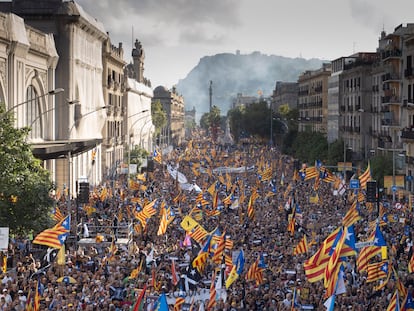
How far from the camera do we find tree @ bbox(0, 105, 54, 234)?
31.2 metres

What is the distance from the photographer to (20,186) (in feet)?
103

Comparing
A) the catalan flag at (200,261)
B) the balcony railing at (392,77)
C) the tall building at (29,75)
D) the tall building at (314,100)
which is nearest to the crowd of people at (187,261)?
the catalan flag at (200,261)

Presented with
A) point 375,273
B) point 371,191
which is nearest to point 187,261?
point 375,273

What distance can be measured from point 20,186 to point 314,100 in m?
105

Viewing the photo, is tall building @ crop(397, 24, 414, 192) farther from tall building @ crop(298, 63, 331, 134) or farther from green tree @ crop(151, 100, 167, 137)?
green tree @ crop(151, 100, 167, 137)

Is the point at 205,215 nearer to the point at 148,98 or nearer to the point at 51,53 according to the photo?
the point at 51,53

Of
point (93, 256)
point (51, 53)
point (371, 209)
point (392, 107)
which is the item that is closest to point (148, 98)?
point (392, 107)

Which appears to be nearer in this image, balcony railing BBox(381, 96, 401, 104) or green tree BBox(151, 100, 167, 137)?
balcony railing BBox(381, 96, 401, 104)

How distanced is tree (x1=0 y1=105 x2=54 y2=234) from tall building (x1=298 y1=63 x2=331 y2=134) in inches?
3582

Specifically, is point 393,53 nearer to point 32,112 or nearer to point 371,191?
point 371,191

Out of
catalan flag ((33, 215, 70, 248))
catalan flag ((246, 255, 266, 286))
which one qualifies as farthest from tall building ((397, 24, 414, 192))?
catalan flag ((33, 215, 70, 248))

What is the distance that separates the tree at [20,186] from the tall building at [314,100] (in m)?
91.0

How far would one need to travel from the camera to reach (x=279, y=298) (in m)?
27.3

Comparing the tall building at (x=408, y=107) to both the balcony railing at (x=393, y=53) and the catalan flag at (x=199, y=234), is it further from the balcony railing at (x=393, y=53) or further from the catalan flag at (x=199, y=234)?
the catalan flag at (x=199, y=234)
